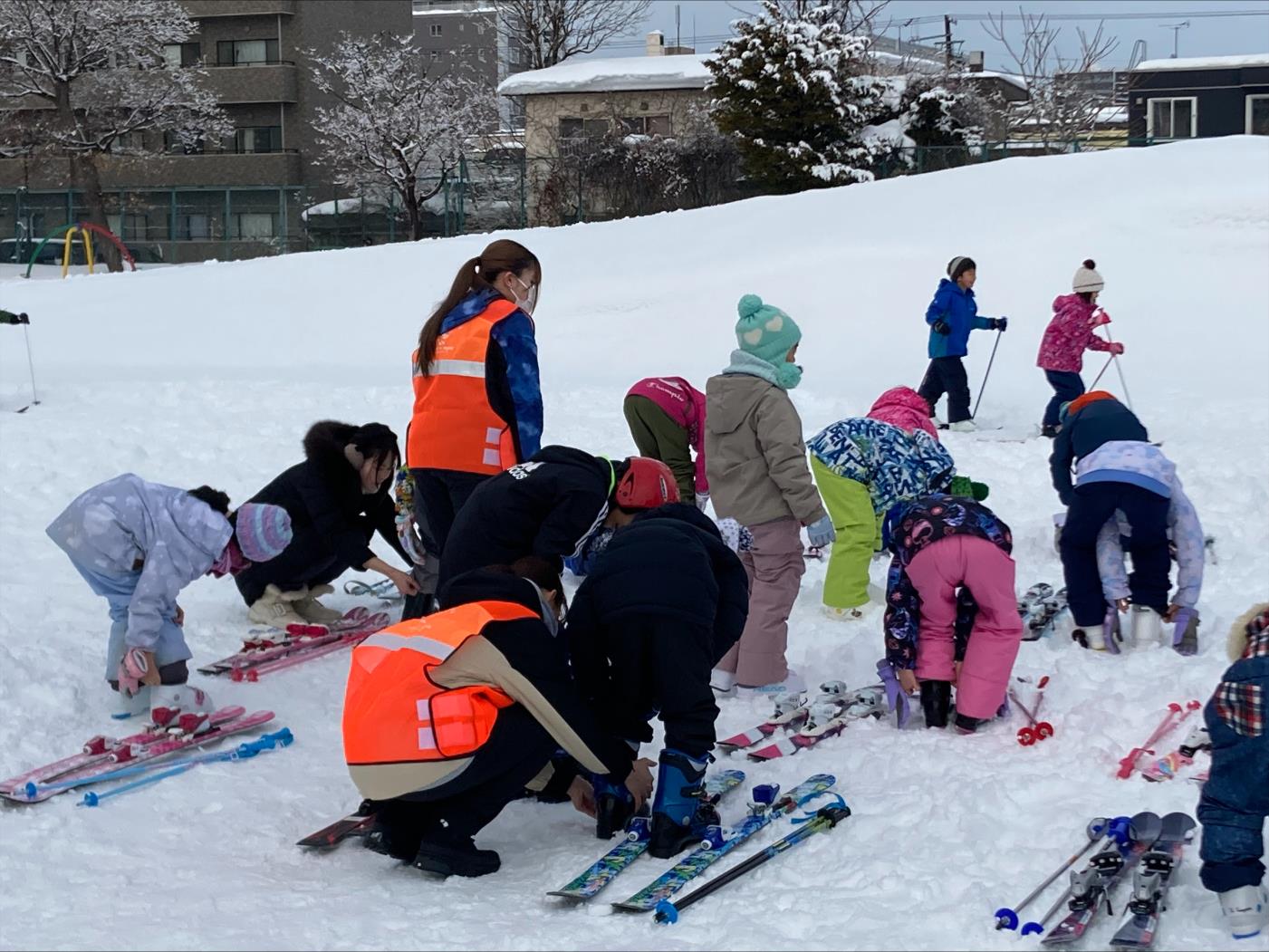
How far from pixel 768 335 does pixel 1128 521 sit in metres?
1.82

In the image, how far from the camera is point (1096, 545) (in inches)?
269

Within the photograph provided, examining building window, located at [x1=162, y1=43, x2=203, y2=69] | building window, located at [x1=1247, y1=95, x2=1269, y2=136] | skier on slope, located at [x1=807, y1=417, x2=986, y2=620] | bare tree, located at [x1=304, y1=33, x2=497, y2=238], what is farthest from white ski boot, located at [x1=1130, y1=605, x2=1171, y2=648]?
building window, located at [x1=162, y1=43, x2=203, y2=69]

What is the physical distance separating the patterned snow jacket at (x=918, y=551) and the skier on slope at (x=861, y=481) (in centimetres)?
144

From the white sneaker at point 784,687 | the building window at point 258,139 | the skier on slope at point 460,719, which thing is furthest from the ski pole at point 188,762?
the building window at point 258,139

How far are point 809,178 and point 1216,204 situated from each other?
12.0 metres

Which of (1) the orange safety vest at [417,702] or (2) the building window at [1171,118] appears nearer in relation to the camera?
(1) the orange safety vest at [417,702]

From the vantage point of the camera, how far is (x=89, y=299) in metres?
17.5

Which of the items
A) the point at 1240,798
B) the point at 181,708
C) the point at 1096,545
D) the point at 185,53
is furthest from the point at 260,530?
the point at 185,53

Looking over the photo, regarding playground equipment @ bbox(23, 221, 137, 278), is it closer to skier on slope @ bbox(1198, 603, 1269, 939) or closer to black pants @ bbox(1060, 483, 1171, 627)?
black pants @ bbox(1060, 483, 1171, 627)

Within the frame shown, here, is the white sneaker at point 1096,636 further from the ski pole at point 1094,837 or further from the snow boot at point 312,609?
the snow boot at point 312,609

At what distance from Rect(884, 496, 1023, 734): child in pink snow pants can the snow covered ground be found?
0.21 m

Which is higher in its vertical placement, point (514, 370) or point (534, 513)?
point (514, 370)

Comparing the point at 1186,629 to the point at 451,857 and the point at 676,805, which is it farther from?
the point at 451,857

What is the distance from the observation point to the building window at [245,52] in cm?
4447
